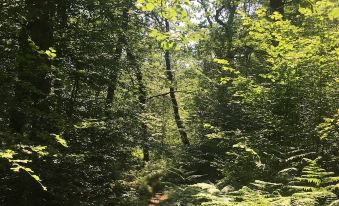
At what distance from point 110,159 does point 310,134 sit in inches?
203

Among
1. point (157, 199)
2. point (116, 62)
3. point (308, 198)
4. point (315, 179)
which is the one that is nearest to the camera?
point (308, 198)

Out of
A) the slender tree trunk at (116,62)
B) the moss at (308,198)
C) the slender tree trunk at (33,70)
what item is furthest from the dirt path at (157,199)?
the moss at (308,198)

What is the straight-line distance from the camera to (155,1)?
15.5 ft

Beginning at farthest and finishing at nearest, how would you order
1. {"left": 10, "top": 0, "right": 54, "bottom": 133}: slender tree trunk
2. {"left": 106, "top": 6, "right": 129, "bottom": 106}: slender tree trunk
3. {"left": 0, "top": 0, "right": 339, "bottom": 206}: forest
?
1. {"left": 106, "top": 6, "right": 129, "bottom": 106}: slender tree trunk
2. {"left": 10, "top": 0, "right": 54, "bottom": 133}: slender tree trunk
3. {"left": 0, "top": 0, "right": 339, "bottom": 206}: forest

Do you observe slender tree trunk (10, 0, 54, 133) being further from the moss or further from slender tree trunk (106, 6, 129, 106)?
the moss

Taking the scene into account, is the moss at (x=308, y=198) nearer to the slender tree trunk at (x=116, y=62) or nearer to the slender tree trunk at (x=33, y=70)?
the slender tree trunk at (x=33, y=70)

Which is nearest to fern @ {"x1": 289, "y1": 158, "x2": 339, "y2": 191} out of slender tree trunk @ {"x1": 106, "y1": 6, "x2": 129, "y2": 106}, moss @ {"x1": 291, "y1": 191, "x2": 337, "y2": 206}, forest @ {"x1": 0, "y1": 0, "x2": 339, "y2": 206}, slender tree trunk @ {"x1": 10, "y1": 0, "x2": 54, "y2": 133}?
forest @ {"x1": 0, "y1": 0, "x2": 339, "y2": 206}

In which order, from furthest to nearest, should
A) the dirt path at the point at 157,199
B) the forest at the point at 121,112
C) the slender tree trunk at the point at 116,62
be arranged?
1. the dirt path at the point at 157,199
2. the slender tree trunk at the point at 116,62
3. the forest at the point at 121,112

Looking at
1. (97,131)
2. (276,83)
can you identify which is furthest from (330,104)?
(97,131)

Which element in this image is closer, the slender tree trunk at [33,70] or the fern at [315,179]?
the fern at [315,179]

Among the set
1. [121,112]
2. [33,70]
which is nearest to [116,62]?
[121,112]

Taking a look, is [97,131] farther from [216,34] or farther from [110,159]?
[216,34]

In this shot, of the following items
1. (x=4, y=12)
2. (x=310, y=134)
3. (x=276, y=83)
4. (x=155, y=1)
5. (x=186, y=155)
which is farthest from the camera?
(x=186, y=155)

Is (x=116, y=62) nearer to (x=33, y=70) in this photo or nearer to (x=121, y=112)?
(x=121, y=112)
